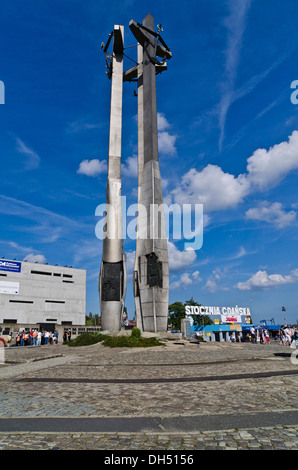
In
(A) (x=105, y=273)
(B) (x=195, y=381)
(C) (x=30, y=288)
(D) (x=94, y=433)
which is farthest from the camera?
(C) (x=30, y=288)

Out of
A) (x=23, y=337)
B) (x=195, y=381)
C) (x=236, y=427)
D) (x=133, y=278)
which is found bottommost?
(x=23, y=337)

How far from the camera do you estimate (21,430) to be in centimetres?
432

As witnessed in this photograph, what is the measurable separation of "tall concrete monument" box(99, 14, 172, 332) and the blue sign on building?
Answer: 2086 inches

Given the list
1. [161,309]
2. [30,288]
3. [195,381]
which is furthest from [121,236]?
[30,288]

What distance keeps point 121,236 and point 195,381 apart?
90.9 ft

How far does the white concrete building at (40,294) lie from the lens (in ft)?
251

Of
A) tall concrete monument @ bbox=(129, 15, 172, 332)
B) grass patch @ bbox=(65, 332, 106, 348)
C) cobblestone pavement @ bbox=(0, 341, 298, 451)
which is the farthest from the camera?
tall concrete monument @ bbox=(129, 15, 172, 332)

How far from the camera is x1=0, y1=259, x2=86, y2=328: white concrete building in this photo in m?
76.6

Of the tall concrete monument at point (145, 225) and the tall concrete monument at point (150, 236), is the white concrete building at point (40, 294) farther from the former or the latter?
the tall concrete monument at point (150, 236)

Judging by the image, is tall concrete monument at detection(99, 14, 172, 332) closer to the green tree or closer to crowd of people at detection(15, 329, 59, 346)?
crowd of people at detection(15, 329, 59, 346)

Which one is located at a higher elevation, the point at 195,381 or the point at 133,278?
the point at 133,278

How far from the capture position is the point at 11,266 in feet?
258

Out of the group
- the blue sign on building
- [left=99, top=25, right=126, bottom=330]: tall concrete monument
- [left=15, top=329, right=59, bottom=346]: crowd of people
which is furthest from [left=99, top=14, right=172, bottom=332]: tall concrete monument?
the blue sign on building

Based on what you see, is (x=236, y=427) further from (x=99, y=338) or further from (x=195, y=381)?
(x=99, y=338)
